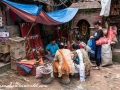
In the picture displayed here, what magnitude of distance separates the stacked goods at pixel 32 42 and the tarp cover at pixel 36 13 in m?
0.83

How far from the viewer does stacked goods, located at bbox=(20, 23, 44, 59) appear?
6.81m

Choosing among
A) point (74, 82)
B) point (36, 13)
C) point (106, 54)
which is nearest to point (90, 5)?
point (106, 54)

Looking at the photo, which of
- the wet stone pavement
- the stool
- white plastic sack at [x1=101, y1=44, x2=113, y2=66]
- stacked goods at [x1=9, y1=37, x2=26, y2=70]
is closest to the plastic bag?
the wet stone pavement

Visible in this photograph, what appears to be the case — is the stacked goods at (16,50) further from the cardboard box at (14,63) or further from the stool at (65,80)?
the stool at (65,80)

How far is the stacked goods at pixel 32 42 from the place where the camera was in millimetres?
6809

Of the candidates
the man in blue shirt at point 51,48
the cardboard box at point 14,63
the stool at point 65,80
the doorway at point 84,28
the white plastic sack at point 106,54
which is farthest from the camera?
the doorway at point 84,28

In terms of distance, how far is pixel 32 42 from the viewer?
7.08 metres

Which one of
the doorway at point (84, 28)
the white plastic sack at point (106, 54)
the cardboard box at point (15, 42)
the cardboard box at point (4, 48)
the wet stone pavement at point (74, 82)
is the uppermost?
the doorway at point (84, 28)

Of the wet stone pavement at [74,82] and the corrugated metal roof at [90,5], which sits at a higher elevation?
the corrugated metal roof at [90,5]

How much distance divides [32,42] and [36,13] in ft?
6.68

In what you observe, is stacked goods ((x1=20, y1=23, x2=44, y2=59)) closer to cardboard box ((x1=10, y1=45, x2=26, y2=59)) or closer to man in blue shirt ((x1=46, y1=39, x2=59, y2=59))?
man in blue shirt ((x1=46, y1=39, x2=59, y2=59))

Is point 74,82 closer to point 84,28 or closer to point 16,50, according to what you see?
point 16,50

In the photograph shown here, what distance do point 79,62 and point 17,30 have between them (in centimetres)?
310

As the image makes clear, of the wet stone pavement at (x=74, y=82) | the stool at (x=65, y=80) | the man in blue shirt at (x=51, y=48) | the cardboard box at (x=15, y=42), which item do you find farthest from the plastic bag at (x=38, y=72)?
the man in blue shirt at (x=51, y=48)
